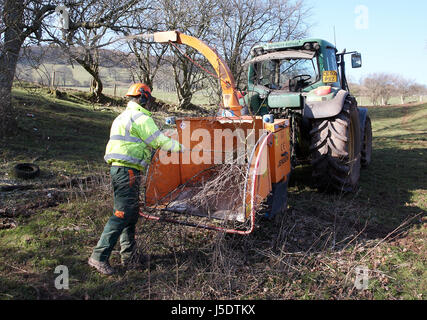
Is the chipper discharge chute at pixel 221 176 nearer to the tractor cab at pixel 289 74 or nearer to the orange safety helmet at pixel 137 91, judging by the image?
the orange safety helmet at pixel 137 91

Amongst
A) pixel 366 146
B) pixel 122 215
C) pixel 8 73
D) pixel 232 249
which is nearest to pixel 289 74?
pixel 366 146

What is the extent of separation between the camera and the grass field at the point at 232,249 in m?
3.04

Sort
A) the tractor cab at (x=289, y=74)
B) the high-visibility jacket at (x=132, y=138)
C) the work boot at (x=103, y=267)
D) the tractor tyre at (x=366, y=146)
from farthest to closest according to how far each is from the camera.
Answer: the tractor tyre at (x=366, y=146) → the tractor cab at (x=289, y=74) → the high-visibility jacket at (x=132, y=138) → the work boot at (x=103, y=267)

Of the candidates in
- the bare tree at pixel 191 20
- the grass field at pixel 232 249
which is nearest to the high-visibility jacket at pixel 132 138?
the grass field at pixel 232 249

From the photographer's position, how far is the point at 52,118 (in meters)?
9.66

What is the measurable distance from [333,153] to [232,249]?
2.08 metres

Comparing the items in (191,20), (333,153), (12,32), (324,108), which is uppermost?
(191,20)

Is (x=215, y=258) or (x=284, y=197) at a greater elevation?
(x=284, y=197)

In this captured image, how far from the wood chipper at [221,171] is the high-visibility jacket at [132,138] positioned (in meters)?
0.64

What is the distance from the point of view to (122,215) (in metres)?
3.32

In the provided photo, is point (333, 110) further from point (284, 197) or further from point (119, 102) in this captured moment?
point (119, 102)
